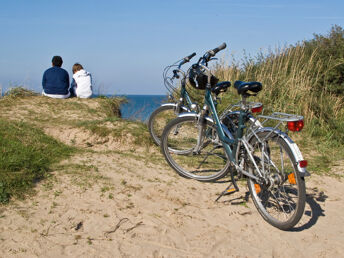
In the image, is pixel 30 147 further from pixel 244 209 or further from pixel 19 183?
pixel 244 209

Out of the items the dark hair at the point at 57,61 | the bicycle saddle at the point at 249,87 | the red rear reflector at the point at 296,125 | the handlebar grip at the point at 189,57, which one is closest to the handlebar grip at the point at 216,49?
the handlebar grip at the point at 189,57

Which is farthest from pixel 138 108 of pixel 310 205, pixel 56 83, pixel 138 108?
pixel 310 205

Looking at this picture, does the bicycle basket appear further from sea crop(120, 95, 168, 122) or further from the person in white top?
the person in white top

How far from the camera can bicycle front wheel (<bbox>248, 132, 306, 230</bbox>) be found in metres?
3.44

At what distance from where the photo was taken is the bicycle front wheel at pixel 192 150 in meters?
4.65

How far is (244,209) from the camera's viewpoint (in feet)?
13.3

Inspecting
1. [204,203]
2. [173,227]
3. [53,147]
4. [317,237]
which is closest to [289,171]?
[317,237]

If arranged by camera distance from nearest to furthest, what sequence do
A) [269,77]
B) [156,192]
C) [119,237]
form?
[119,237] → [156,192] → [269,77]

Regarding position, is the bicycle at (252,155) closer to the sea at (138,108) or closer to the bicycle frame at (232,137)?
the bicycle frame at (232,137)

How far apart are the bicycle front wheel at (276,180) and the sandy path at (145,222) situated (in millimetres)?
149

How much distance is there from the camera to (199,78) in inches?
183

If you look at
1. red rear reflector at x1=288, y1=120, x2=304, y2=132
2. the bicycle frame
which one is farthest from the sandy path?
red rear reflector at x1=288, y1=120, x2=304, y2=132

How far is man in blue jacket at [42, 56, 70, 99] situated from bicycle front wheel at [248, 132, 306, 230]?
5.43 meters

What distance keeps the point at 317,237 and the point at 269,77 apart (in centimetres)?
576
